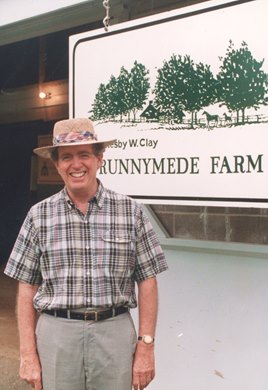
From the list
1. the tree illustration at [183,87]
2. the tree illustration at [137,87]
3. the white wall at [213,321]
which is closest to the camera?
the tree illustration at [183,87]

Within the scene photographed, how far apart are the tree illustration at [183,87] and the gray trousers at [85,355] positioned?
3.26 feet

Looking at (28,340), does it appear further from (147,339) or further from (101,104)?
(101,104)

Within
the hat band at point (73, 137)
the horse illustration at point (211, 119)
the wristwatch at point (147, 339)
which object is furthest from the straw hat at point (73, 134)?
the wristwatch at point (147, 339)

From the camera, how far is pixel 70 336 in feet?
5.84

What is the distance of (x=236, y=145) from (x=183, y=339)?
1383 millimetres

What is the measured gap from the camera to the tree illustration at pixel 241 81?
1.85 m

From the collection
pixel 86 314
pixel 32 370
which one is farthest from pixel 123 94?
pixel 32 370

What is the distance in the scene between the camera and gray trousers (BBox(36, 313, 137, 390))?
1.78 metres

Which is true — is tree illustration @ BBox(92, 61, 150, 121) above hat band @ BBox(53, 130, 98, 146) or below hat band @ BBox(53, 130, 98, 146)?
above

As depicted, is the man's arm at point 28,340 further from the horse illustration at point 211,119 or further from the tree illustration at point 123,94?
the horse illustration at point 211,119

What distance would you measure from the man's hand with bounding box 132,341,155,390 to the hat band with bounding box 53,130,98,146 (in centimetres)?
90

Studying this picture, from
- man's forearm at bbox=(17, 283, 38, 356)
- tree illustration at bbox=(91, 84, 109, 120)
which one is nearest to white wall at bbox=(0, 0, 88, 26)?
tree illustration at bbox=(91, 84, 109, 120)

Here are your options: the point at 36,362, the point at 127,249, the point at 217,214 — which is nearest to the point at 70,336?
the point at 36,362

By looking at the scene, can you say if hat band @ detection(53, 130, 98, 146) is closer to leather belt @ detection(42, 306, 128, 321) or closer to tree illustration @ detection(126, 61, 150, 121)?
tree illustration @ detection(126, 61, 150, 121)
